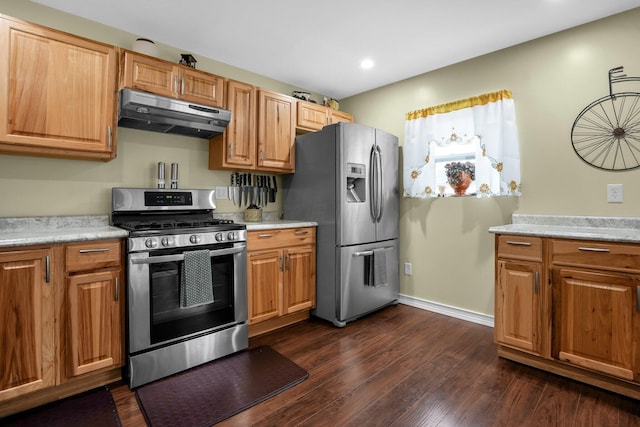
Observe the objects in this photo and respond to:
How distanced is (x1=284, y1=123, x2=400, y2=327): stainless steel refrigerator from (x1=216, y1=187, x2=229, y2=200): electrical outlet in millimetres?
687

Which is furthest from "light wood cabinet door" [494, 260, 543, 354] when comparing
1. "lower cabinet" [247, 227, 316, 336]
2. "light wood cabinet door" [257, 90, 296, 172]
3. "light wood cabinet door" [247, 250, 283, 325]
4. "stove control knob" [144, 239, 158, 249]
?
"stove control knob" [144, 239, 158, 249]

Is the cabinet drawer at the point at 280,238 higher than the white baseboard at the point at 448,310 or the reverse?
higher

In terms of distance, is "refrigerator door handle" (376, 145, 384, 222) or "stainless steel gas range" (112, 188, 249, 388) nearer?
"stainless steel gas range" (112, 188, 249, 388)

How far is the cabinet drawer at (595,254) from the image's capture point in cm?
186

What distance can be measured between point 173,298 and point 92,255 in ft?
1.88

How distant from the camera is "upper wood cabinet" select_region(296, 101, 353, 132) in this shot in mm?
3428

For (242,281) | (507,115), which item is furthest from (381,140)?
(242,281)

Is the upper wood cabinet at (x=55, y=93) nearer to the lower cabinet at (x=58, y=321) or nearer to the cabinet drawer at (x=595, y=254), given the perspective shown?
the lower cabinet at (x=58, y=321)

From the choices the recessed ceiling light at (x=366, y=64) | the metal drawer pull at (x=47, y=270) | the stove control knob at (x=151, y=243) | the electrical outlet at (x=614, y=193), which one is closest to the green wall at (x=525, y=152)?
→ the electrical outlet at (x=614, y=193)

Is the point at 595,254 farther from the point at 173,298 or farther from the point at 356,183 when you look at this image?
the point at 173,298

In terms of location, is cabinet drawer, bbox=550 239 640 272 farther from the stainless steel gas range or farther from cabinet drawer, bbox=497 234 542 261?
the stainless steel gas range

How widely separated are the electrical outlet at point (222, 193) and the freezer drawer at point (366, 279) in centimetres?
126

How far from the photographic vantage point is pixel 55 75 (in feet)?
6.61

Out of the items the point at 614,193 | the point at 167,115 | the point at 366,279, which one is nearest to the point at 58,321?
the point at 167,115
